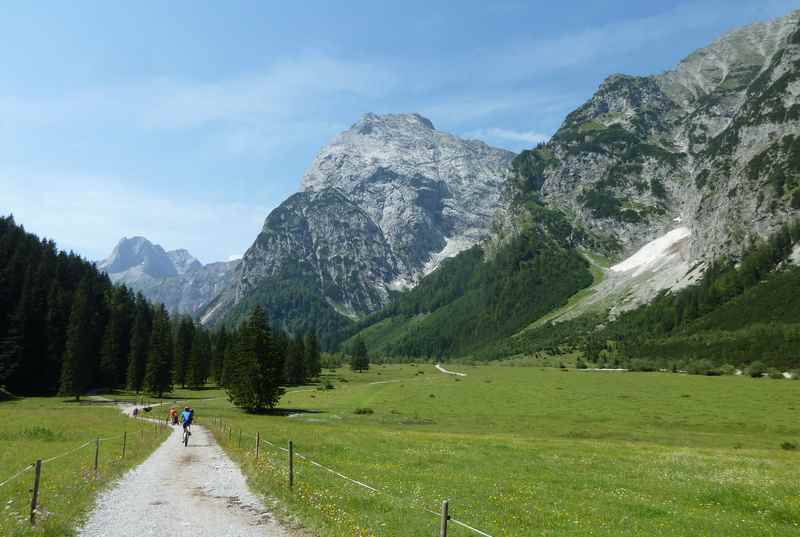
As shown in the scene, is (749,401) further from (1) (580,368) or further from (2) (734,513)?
(1) (580,368)

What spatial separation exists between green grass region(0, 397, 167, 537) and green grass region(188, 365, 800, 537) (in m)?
7.81

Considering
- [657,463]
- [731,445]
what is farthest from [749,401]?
[657,463]

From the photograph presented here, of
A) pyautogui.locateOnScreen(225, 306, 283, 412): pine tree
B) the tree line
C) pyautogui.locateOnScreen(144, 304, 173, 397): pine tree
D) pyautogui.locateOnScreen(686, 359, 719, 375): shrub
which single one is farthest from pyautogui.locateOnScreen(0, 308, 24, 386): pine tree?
pyautogui.locateOnScreen(686, 359, 719, 375): shrub

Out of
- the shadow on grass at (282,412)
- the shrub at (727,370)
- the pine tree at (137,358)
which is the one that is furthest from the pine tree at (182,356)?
the shrub at (727,370)

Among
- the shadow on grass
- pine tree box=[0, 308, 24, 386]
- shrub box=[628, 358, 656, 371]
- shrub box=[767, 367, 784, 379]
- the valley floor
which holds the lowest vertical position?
the shadow on grass

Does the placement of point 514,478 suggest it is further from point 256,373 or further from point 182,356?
point 182,356

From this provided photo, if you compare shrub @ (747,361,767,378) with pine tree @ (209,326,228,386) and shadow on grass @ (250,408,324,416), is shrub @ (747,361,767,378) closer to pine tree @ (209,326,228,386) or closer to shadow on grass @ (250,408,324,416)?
shadow on grass @ (250,408,324,416)

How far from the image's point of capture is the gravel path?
59.2ft

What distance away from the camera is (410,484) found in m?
28.1

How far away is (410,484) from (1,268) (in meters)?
146

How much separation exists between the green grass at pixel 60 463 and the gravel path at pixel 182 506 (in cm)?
103

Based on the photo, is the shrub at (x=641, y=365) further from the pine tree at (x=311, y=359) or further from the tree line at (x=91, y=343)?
the tree line at (x=91, y=343)

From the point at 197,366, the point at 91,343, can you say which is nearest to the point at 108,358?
the point at 91,343

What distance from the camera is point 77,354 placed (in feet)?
371
